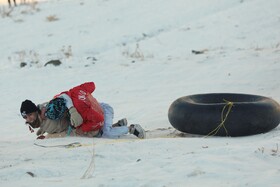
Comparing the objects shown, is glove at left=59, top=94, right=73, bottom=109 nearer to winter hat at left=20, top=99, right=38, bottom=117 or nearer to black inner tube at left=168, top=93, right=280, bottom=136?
winter hat at left=20, top=99, right=38, bottom=117

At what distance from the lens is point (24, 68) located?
14.7m

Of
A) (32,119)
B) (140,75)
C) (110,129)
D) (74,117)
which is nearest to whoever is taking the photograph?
(74,117)

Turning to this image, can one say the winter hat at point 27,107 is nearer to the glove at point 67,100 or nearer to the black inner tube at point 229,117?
the glove at point 67,100

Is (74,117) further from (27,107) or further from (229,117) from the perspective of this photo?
(229,117)

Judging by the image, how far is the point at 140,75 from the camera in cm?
1306

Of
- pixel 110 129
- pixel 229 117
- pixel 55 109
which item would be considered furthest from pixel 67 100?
pixel 229 117

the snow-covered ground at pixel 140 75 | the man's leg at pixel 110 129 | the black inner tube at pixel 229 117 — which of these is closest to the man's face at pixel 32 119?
the snow-covered ground at pixel 140 75

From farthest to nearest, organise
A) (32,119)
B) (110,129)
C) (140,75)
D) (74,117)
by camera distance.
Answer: (140,75) → (110,129) → (32,119) → (74,117)

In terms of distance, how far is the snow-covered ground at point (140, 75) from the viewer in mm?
5168

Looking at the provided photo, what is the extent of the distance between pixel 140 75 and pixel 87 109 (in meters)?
6.05

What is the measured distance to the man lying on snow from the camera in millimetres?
7062

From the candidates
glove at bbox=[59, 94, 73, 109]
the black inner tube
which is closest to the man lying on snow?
glove at bbox=[59, 94, 73, 109]

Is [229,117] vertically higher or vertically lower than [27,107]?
lower

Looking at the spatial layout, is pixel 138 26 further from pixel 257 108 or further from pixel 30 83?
pixel 257 108
